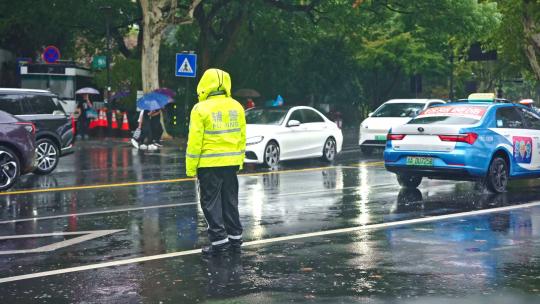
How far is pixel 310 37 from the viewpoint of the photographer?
4700 cm

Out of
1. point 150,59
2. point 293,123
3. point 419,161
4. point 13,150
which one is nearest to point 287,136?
point 293,123

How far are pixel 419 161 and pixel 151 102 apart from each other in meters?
14.2

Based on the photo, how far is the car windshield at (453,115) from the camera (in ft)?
48.4

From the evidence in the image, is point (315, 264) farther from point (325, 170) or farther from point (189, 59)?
point (189, 59)

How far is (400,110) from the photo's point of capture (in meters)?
25.3

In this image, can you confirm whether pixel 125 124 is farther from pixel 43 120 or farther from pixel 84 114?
pixel 43 120

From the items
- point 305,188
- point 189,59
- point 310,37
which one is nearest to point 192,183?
point 305,188

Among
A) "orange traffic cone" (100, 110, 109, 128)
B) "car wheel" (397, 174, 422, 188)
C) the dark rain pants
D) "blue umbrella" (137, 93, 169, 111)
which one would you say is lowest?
"car wheel" (397, 174, 422, 188)

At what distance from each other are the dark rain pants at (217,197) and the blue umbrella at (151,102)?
18.3 meters

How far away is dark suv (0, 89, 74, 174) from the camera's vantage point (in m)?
19.2

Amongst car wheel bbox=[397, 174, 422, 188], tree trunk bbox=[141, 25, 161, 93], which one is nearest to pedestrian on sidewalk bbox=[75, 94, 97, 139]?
tree trunk bbox=[141, 25, 161, 93]

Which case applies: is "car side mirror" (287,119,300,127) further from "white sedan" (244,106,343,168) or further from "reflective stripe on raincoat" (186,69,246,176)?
"reflective stripe on raincoat" (186,69,246,176)

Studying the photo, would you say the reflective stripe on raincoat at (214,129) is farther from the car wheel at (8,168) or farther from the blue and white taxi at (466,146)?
the car wheel at (8,168)

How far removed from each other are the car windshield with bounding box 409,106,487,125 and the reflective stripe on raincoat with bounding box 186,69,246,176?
6.55m
